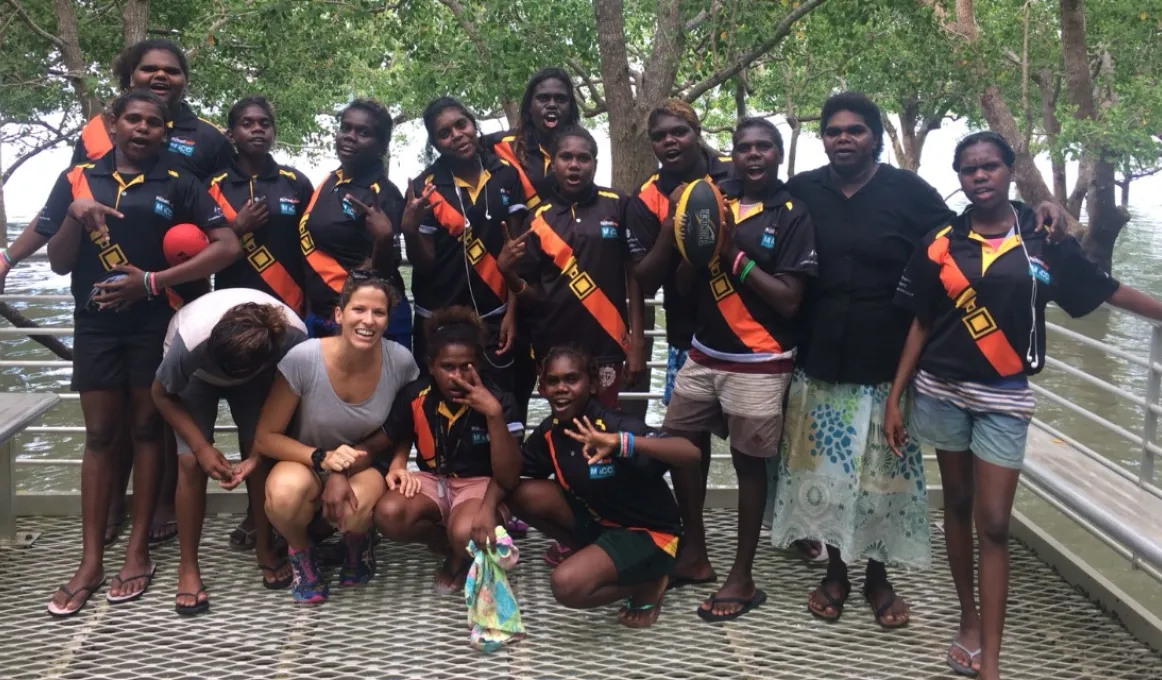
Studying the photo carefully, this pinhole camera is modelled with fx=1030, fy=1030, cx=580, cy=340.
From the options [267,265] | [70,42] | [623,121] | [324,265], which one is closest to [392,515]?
[324,265]

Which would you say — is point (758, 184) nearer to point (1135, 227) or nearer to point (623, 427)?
point (623, 427)

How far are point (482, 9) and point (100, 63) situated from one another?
243 inches

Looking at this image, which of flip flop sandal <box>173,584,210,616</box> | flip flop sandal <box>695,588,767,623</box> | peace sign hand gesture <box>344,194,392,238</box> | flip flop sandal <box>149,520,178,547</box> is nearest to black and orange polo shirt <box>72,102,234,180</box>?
peace sign hand gesture <box>344,194,392,238</box>

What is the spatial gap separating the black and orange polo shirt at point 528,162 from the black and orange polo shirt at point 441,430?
34.7 inches

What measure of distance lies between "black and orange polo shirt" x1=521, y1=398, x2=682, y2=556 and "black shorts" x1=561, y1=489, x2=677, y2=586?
23 mm

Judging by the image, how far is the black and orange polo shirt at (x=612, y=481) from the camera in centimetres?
352

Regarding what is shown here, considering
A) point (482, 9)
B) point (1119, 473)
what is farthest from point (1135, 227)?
point (1119, 473)

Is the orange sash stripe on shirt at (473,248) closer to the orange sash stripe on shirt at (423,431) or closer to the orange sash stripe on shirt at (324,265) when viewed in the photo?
the orange sash stripe on shirt at (324,265)

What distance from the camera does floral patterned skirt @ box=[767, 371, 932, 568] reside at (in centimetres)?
355

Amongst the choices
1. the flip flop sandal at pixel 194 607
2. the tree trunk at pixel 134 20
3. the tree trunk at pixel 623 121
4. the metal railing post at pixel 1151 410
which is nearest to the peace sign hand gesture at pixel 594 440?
the flip flop sandal at pixel 194 607

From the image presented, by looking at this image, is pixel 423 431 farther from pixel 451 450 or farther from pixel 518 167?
pixel 518 167

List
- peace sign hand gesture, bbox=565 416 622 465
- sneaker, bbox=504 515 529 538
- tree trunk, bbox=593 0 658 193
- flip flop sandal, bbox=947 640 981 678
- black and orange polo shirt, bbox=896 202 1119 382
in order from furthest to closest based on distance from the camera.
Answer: tree trunk, bbox=593 0 658 193 < sneaker, bbox=504 515 529 538 < peace sign hand gesture, bbox=565 416 622 465 < flip flop sandal, bbox=947 640 981 678 < black and orange polo shirt, bbox=896 202 1119 382

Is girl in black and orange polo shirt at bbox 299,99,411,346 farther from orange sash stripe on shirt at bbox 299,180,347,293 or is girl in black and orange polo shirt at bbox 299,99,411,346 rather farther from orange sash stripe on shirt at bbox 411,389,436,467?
orange sash stripe on shirt at bbox 411,389,436,467

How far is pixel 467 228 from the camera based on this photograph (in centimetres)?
393
